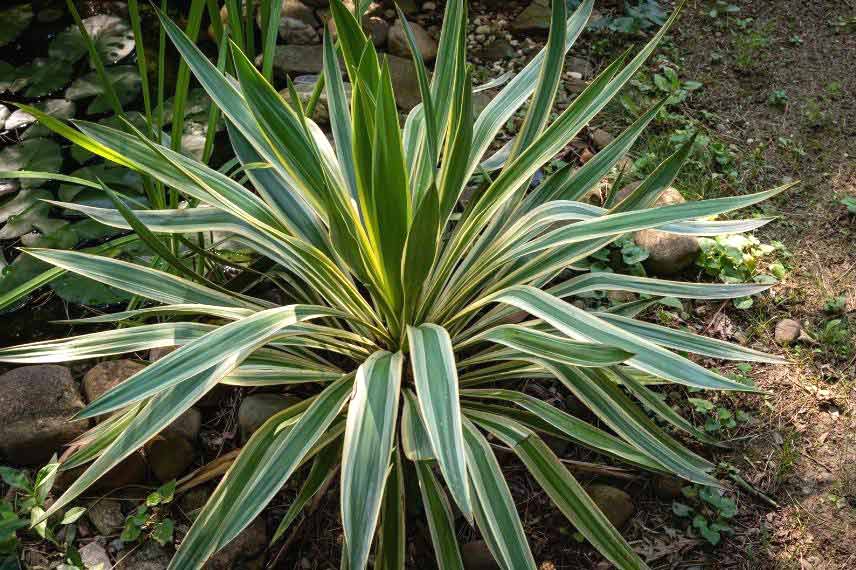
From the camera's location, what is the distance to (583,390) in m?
1.36

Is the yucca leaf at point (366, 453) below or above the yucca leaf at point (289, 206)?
below

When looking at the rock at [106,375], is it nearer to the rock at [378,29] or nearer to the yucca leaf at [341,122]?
the yucca leaf at [341,122]

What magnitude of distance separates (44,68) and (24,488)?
1496 mm

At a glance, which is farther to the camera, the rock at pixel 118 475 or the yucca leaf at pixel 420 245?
the rock at pixel 118 475

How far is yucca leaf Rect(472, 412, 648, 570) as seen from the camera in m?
1.31

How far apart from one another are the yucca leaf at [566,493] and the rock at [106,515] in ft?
2.79

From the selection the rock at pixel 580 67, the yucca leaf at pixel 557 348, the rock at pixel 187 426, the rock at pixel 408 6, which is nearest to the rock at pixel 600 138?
the rock at pixel 580 67

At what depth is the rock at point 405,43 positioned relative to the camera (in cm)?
261

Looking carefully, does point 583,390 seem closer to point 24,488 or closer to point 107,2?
point 24,488

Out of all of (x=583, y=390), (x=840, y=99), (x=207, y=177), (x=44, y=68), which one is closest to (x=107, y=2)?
(x=44, y=68)

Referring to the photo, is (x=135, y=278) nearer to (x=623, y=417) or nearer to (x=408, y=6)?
(x=623, y=417)

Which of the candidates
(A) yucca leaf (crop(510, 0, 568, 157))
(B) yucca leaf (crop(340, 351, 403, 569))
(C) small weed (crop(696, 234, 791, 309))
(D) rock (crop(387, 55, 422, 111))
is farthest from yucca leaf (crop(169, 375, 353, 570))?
(D) rock (crop(387, 55, 422, 111))

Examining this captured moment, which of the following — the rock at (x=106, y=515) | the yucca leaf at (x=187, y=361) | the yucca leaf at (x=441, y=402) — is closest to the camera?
the yucca leaf at (x=441, y=402)

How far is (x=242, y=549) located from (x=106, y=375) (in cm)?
54
